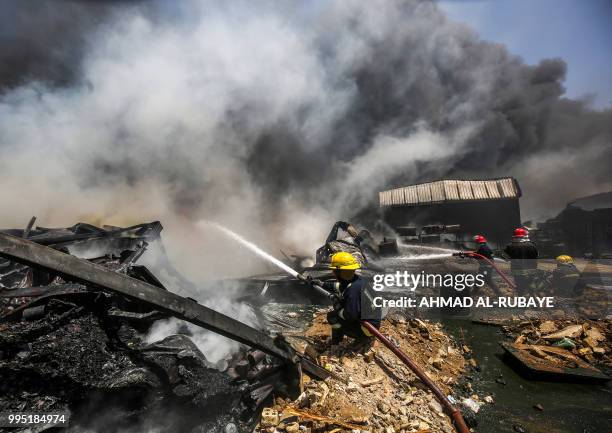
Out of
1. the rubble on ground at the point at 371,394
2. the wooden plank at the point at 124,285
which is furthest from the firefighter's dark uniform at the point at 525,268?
the wooden plank at the point at 124,285

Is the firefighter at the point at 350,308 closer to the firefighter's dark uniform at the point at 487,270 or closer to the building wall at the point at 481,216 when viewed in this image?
the firefighter's dark uniform at the point at 487,270

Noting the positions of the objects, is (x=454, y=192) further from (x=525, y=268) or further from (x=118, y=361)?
(x=118, y=361)

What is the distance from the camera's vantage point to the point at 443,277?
8797mm

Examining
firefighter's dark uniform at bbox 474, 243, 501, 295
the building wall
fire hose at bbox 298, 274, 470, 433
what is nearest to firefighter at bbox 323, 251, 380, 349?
fire hose at bbox 298, 274, 470, 433

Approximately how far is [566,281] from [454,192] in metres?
14.6

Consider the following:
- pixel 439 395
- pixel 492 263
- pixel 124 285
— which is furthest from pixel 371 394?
pixel 492 263

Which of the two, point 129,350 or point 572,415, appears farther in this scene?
point 572,415

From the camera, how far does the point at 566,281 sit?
8539mm

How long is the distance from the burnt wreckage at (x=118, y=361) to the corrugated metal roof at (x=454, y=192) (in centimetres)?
2133

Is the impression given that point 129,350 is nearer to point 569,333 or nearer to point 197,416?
point 197,416

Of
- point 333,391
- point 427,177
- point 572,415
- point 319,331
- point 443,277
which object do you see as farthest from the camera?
point 427,177

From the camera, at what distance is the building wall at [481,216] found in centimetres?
2147

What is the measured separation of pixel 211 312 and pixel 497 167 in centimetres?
3718

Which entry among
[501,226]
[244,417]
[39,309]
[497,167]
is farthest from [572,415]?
[497,167]
